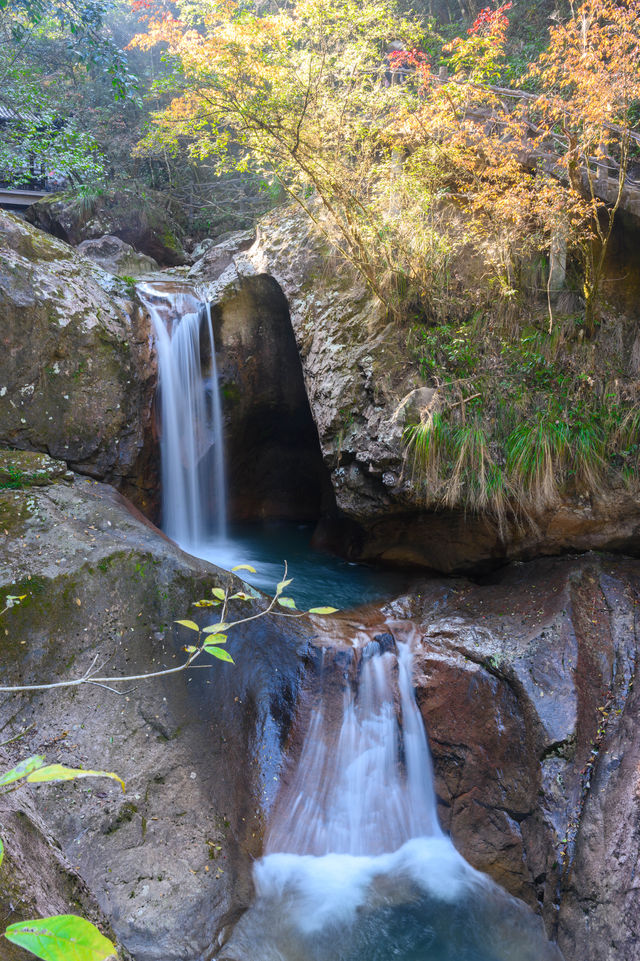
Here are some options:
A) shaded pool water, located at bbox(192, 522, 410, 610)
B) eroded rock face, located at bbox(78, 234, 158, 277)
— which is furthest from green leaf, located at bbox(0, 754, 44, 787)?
eroded rock face, located at bbox(78, 234, 158, 277)

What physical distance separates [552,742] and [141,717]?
3.05 meters

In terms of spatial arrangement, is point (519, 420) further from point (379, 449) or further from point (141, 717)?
point (141, 717)

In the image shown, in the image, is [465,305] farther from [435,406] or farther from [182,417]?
[182,417]

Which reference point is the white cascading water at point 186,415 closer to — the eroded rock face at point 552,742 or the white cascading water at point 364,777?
the white cascading water at point 364,777

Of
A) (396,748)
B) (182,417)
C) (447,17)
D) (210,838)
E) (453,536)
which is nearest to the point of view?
(210,838)

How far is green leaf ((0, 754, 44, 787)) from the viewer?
3.16 ft

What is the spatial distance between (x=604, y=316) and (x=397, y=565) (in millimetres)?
3720

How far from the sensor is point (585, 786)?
3.88 metres

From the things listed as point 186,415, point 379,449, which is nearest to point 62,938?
point 379,449

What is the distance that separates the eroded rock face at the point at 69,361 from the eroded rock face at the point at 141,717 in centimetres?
91

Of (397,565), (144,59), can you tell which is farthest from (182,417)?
(144,59)

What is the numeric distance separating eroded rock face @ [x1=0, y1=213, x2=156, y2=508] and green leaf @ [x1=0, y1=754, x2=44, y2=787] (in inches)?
197

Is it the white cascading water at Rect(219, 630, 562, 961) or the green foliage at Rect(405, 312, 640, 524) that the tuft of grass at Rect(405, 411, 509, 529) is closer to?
the green foliage at Rect(405, 312, 640, 524)

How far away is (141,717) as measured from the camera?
4035mm
